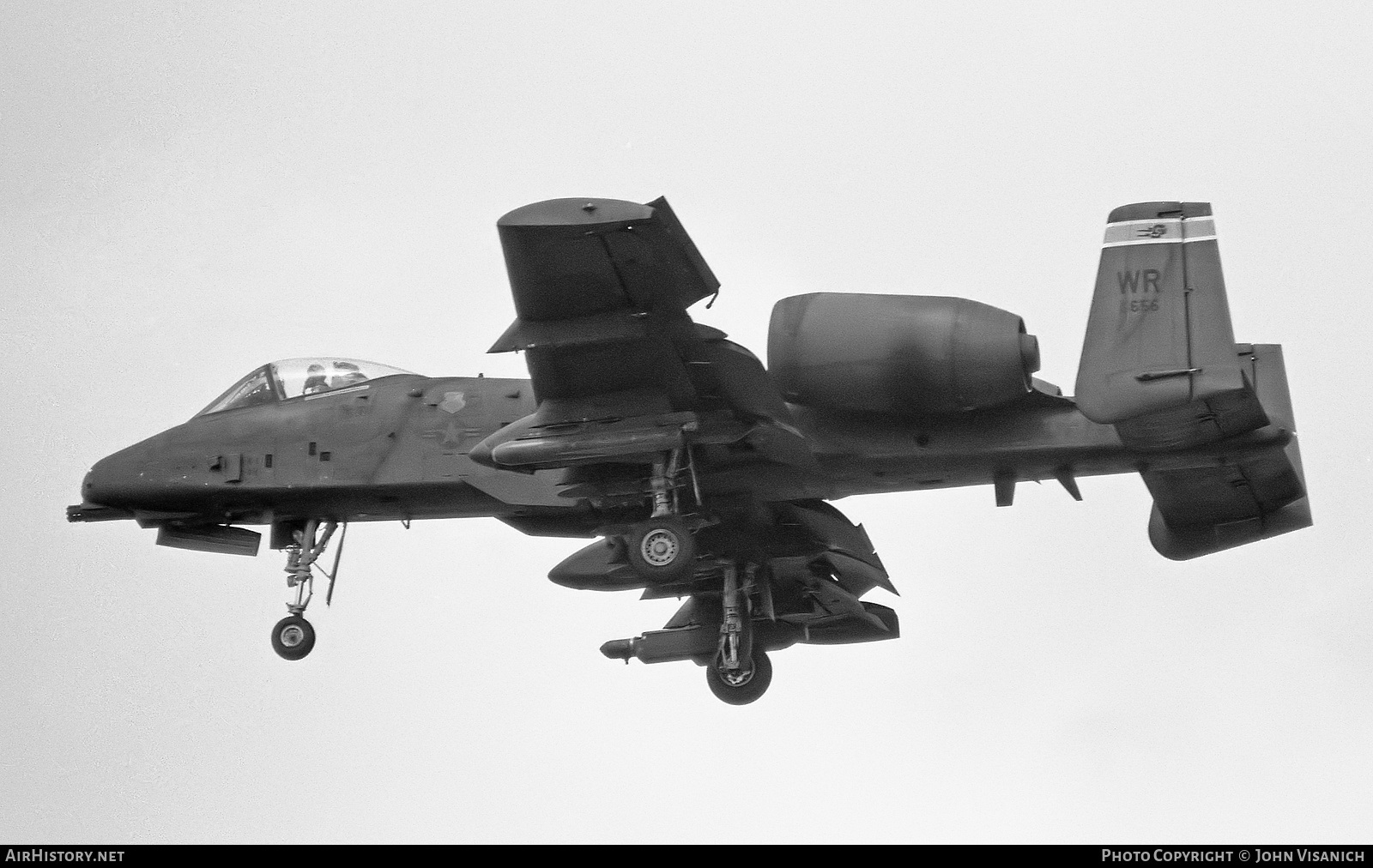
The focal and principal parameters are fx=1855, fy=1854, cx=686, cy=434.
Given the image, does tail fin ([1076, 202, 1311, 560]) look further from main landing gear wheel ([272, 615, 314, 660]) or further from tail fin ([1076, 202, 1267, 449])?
main landing gear wheel ([272, 615, 314, 660])

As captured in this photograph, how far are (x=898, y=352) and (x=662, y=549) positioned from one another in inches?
138

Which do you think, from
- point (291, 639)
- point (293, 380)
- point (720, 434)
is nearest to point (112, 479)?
point (293, 380)

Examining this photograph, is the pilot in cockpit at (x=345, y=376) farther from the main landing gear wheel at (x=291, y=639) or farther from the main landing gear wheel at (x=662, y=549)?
the main landing gear wheel at (x=662, y=549)

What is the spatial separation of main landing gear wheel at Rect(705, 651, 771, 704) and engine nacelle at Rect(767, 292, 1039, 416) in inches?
211

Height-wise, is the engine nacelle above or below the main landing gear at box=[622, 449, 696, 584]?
above

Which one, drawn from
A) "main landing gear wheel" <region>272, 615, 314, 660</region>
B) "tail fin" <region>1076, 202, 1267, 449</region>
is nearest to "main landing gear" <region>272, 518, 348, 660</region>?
"main landing gear wheel" <region>272, 615, 314, 660</region>

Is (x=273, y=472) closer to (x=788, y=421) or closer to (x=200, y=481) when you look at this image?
(x=200, y=481)

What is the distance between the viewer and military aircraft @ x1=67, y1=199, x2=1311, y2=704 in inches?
730

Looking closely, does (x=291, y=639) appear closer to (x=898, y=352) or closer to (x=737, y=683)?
(x=737, y=683)

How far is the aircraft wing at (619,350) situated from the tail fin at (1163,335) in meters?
3.69

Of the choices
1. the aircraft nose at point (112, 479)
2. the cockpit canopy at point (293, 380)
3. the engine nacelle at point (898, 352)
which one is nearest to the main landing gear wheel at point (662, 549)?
the engine nacelle at point (898, 352)

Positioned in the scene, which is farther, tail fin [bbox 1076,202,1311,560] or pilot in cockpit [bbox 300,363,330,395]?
pilot in cockpit [bbox 300,363,330,395]

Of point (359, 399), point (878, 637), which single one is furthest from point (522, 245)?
point (878, 637)

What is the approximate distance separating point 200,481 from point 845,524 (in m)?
8.19
